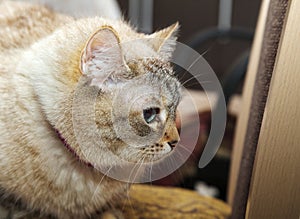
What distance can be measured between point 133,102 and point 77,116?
0.11m

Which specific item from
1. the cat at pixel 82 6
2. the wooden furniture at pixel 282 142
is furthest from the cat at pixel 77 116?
the cat at pixel 82 6

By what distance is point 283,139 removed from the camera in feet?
2.16

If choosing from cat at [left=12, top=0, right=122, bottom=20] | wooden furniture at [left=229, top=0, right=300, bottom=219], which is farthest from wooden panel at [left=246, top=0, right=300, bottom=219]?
cat at [left=12, top=0, right=122, bottom=20]

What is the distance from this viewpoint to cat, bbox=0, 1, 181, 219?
33.4 inches

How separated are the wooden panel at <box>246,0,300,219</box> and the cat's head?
23cm

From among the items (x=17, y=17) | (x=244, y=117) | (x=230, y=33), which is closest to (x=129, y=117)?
(x=17, y=17)

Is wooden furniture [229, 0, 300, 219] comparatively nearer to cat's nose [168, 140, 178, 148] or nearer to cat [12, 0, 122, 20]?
cat's nose [168, 140, 178, 148]

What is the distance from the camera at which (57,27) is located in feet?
3.57

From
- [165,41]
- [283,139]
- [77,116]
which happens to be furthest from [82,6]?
[283,139]

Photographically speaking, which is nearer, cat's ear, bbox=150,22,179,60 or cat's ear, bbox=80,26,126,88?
cat's ear, bbox=80,26,126,88

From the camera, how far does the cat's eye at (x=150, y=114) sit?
2.78 feet

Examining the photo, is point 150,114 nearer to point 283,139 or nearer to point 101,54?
point 101,54

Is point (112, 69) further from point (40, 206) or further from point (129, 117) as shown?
point (40, 206)

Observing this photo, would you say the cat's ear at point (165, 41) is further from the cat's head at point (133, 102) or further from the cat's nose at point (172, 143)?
the cat's nose at point (172, 143)
